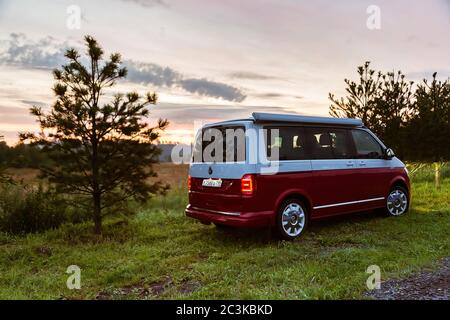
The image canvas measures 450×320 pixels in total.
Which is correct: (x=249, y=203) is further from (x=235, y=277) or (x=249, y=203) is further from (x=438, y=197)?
(x=438, y=197)

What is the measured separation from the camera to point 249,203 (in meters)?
6.67

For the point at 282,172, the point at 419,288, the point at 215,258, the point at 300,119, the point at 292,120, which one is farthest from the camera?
the point at 300,119

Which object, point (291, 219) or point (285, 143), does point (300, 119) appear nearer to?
point (285, 143)

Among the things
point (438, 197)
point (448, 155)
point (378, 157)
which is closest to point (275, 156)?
point (378, 157)

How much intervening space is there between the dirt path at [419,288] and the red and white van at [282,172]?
7.67ft

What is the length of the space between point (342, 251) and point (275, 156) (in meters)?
1.85

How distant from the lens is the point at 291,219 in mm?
7230

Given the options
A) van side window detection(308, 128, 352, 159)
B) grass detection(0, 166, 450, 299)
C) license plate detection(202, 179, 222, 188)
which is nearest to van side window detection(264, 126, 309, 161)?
van side window detection(308, 128, 352, 159)

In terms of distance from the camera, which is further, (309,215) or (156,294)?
(309,215)

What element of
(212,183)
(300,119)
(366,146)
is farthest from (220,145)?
(366,146)

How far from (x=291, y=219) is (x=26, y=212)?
18.2ft

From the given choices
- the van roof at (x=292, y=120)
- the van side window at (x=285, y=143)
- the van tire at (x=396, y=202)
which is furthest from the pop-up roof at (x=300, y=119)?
the van tire at (x=396, y=202)

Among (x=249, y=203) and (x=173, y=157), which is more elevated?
(x=173, y=157)

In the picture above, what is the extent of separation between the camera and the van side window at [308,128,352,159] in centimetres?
769
